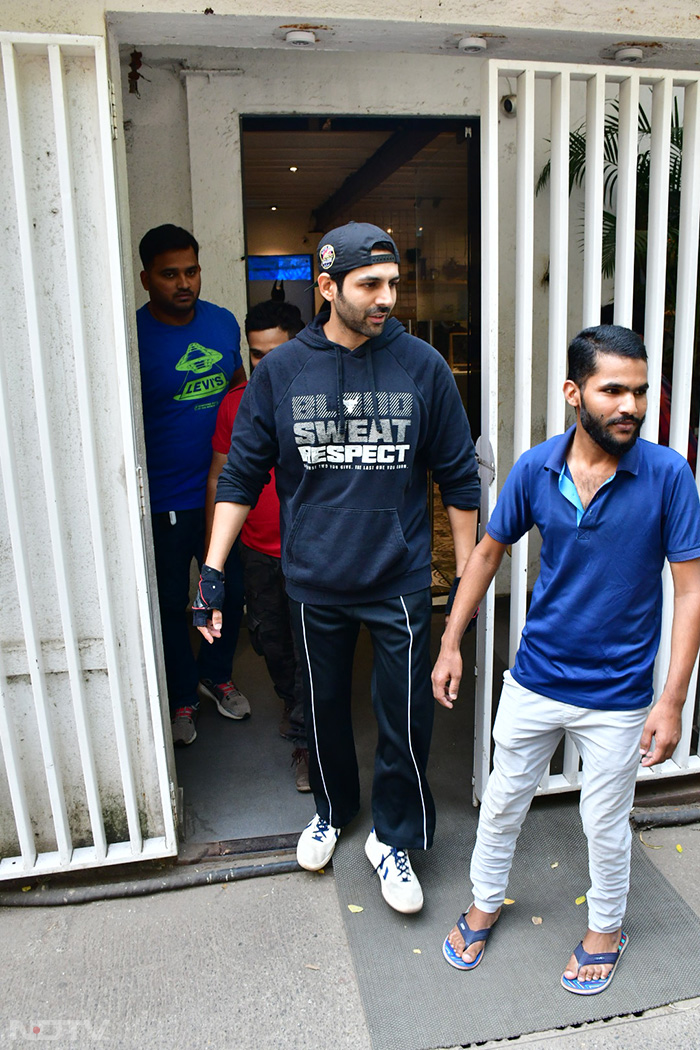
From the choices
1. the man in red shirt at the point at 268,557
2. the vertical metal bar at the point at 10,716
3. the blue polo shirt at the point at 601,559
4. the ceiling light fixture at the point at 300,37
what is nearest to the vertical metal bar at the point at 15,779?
the vertical metal bar at the point at 10,716

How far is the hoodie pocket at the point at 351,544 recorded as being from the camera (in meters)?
2.60

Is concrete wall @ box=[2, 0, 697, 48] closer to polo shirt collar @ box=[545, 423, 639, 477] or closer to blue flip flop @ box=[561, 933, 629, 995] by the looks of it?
polo shirt collar @ box=[545, 423, 639, 477]

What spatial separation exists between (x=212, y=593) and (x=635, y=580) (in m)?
1.26

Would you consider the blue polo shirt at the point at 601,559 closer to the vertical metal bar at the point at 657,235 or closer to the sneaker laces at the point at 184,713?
the vertical metal bar at the point at 657,235

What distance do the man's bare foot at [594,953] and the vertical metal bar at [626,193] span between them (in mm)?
1975

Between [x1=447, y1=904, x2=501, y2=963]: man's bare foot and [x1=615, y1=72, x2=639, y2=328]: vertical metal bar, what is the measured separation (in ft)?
6.57

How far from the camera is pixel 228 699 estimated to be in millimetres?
4055

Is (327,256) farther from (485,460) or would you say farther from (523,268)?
(485,460)

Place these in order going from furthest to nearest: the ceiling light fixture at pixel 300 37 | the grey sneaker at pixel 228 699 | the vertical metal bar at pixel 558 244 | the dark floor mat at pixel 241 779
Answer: the grey sneaker at pixel 228 699
the dark floor mat at pixel 241 779
the vertical metal bar at pixel 558 244
the ceiling light fixture at pixel 300 37

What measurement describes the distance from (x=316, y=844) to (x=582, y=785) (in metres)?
1.03

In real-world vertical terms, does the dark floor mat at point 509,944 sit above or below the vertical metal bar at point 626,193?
below

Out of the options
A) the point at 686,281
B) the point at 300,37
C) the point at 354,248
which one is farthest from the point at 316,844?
the point at 300,37

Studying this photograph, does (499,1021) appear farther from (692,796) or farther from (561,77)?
(561,77)

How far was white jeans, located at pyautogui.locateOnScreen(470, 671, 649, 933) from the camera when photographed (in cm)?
231
